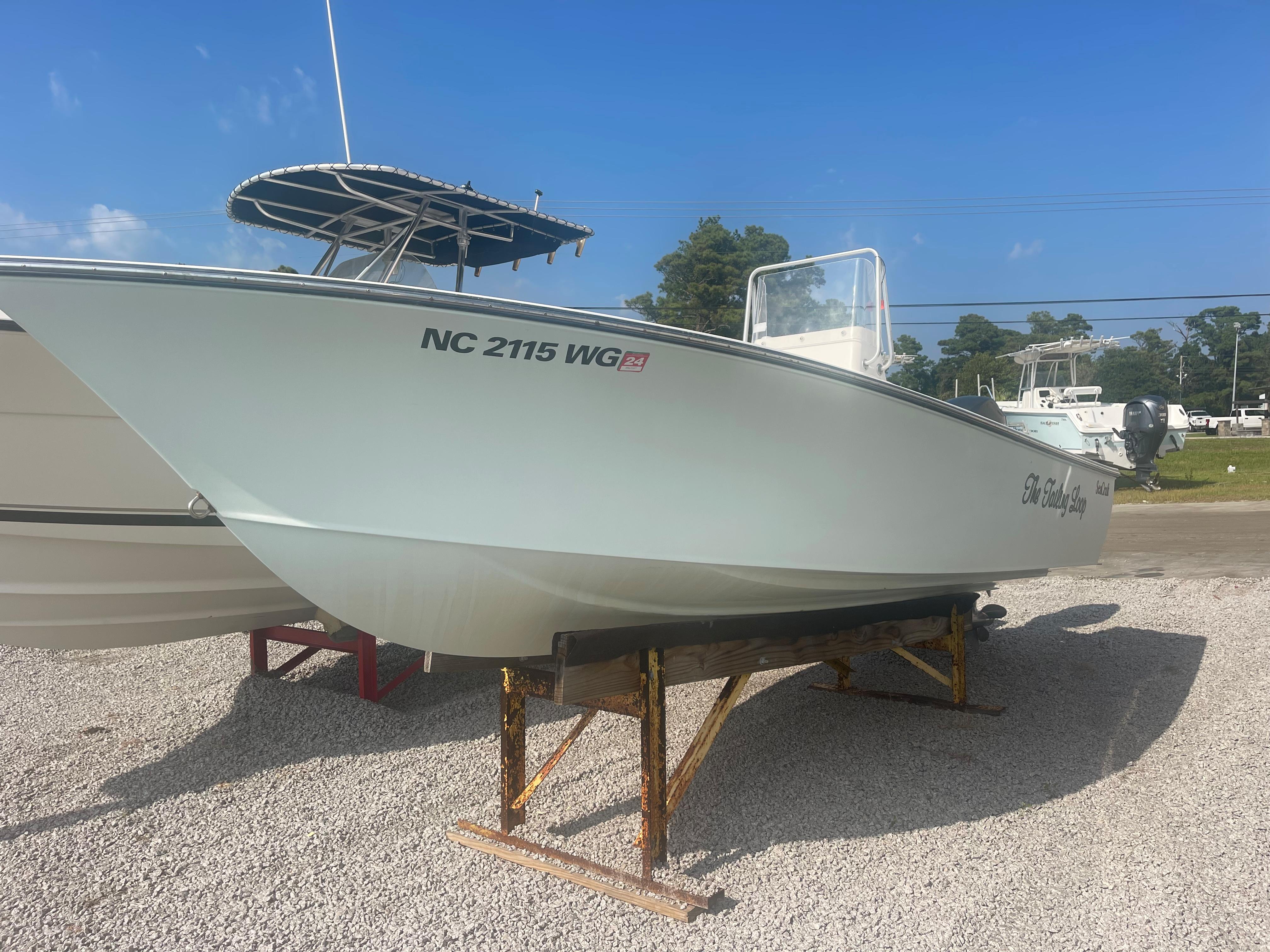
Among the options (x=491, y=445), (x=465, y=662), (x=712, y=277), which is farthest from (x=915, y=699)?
(x=712, y=277)

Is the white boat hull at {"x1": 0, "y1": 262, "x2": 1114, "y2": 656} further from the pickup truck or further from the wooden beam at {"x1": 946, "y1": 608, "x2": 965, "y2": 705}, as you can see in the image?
the pickup truck

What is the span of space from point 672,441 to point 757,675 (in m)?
3.04

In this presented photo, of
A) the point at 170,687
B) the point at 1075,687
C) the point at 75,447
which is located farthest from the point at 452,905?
the point at 1075,687

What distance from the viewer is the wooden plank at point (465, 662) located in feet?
10.5

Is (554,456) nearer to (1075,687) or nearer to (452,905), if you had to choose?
(452,905)

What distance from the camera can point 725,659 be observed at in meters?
3.17

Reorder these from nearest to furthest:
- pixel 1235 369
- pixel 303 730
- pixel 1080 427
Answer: pixel 303 730, pixel 1080 427, pixel 1235 369

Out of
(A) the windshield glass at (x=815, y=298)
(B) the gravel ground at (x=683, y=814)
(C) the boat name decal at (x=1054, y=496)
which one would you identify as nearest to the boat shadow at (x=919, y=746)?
(B) the gravel ground at (x=683, y=814)

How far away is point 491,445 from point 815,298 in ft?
8.13

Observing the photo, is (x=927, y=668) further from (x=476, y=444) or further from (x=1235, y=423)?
(x=1235, y=423)

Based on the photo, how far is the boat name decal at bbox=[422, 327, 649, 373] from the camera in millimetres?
2367

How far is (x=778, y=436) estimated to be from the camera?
2.83 meters

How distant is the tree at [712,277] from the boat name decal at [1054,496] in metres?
22.9

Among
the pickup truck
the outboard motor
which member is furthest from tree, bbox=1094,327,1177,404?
the outboard motor
